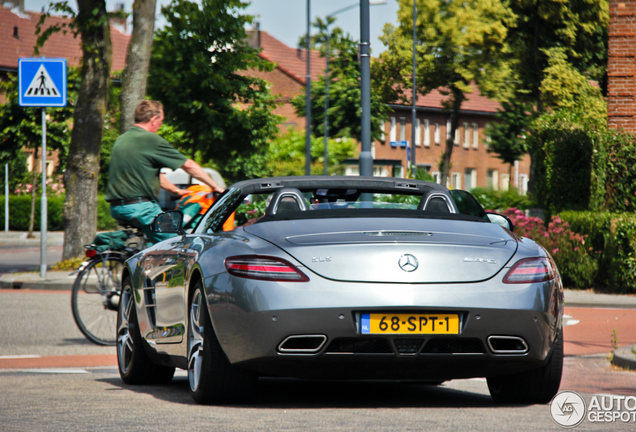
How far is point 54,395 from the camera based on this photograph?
593 cm

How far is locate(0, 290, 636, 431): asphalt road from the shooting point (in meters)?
4.78

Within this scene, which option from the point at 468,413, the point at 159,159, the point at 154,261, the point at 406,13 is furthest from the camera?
the point at 406,13

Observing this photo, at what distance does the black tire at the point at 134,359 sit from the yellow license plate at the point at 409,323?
2154 millimetres

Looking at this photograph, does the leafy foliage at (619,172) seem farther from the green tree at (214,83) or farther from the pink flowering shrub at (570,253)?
the green tree at (214,83)

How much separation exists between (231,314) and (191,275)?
653mm

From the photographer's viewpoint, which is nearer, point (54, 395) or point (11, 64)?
point (54, 395)

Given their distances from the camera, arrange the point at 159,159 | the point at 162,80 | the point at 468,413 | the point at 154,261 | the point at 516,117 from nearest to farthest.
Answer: the point at 468,413
the point at 154,261
the point at 159,159
the point at 162,80
the point at 516,117

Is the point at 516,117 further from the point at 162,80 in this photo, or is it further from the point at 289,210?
the point at 289,210

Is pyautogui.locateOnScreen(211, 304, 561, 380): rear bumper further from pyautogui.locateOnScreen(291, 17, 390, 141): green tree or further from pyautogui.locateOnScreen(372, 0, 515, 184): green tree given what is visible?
pyautogui.locateOnScreen(291, 17, 390, 141): green tree

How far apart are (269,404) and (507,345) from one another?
51.0 inches

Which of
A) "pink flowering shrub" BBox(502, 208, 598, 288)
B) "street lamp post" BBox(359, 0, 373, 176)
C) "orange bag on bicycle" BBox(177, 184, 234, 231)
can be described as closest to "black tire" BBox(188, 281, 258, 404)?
"orange bag on bicycle" BBox(177, 184, 234, 231)

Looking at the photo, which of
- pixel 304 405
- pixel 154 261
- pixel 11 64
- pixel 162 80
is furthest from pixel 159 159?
pixel 11 64

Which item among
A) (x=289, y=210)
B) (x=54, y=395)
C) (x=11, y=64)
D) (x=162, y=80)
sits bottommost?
(x=54, y=395)

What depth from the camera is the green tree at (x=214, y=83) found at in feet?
93.1
